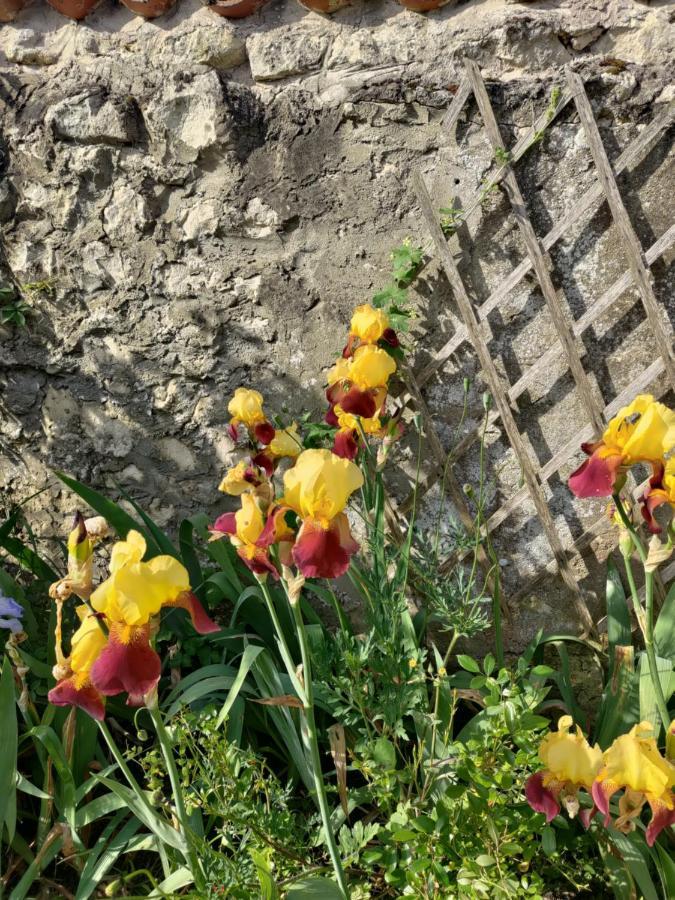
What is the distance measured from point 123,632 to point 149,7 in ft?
6.86

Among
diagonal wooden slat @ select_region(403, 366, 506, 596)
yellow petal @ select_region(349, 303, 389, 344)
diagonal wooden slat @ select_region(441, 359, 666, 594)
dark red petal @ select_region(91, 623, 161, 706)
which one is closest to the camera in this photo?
dark red petal @ select_region(91, 623, 161, 706)

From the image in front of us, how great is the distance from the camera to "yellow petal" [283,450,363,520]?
1284mm

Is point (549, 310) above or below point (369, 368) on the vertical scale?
below

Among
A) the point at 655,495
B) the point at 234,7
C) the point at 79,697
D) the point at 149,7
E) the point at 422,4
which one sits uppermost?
the point at 149,7

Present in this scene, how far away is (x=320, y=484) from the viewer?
1.29 meters

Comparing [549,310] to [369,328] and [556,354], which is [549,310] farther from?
[369,328]

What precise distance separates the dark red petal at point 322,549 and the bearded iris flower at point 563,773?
20.7 inches

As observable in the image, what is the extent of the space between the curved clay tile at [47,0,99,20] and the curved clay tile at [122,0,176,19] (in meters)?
0.15

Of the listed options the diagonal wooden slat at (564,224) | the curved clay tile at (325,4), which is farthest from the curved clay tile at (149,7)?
the diagonal wooden slat at (564,224)

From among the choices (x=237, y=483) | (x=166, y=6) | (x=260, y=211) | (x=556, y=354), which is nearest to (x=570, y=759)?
(x=237, y=483)

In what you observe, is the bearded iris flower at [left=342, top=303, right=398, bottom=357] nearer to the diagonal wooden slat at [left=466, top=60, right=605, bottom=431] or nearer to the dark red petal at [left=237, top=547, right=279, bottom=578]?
the diagonal wooden slat at [left=466, top=60, right=605, bottom=431]

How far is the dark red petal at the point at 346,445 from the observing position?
1959 millimetres

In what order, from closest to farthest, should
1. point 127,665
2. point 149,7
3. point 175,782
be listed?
1. point 127,665
2. point 175,782
3. point 149,7

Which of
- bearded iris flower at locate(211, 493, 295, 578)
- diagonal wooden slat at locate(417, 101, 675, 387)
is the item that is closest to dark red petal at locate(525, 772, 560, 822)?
bearded iris flower at locate(211, 493, 295, 578)
